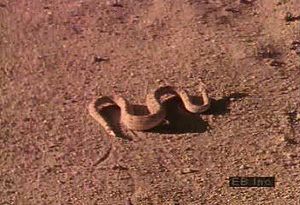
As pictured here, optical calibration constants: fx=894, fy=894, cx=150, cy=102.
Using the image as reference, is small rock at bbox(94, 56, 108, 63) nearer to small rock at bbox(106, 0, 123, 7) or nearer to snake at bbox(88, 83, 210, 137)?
snake at bbox(88, 83, 210, 137)

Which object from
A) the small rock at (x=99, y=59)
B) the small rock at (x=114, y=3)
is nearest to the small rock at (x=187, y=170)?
the small rock at (x=99, y=59)

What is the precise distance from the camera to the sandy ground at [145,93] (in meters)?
8.16

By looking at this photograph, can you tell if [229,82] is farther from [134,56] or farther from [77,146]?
[77,146]

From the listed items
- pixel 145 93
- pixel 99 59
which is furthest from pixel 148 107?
pixel 99 59

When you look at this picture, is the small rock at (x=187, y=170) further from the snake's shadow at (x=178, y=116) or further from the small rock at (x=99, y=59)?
→ the small rock at (x=99, y=59)

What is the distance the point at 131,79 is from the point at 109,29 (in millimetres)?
1168

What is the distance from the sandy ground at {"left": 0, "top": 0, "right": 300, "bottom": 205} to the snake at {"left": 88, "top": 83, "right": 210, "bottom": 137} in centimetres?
10

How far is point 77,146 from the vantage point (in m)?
8.71

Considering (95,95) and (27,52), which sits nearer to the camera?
(95,95)

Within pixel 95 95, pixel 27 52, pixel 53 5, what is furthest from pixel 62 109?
pixel 53 5

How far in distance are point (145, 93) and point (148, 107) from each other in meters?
0.30

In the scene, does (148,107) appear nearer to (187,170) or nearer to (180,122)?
(180,122)

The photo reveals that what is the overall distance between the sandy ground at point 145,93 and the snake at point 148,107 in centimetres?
10

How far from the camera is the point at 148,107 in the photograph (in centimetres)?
927
